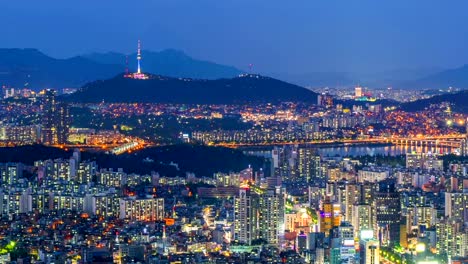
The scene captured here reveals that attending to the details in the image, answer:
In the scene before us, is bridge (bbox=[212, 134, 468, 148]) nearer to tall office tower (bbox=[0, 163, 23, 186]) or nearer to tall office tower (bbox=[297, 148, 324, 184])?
tall office tower (bbox=[297, 148, 324, 184])

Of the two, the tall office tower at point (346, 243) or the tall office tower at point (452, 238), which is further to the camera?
the tall office tower at point (452, 238)

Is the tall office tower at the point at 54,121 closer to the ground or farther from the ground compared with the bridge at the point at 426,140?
farther from the ground

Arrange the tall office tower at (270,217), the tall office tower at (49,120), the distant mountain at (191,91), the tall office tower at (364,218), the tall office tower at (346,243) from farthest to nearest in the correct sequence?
the distant mountain at (191,91) → the tall office tower at (49,120) → the tall office tower at (364,218) → the tall office tower at (270,217) → the tall office tower at (346,243)

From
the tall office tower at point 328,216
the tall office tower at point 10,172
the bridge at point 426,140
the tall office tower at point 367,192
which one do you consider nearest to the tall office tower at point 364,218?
the tall office tower at point 328,216

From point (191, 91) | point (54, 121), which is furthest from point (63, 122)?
point (191, 91)

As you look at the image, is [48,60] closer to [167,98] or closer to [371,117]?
[167,98]

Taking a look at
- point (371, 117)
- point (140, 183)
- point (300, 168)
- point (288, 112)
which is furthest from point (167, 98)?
point (140, 183)

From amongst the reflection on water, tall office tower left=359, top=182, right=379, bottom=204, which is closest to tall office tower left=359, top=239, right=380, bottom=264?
tall office tower left=359, top=182, right=379, bottom=204

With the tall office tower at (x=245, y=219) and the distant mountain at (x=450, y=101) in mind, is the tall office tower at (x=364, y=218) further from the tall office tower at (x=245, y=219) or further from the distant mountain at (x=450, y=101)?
the distant mountain at (x=450, y=101)
